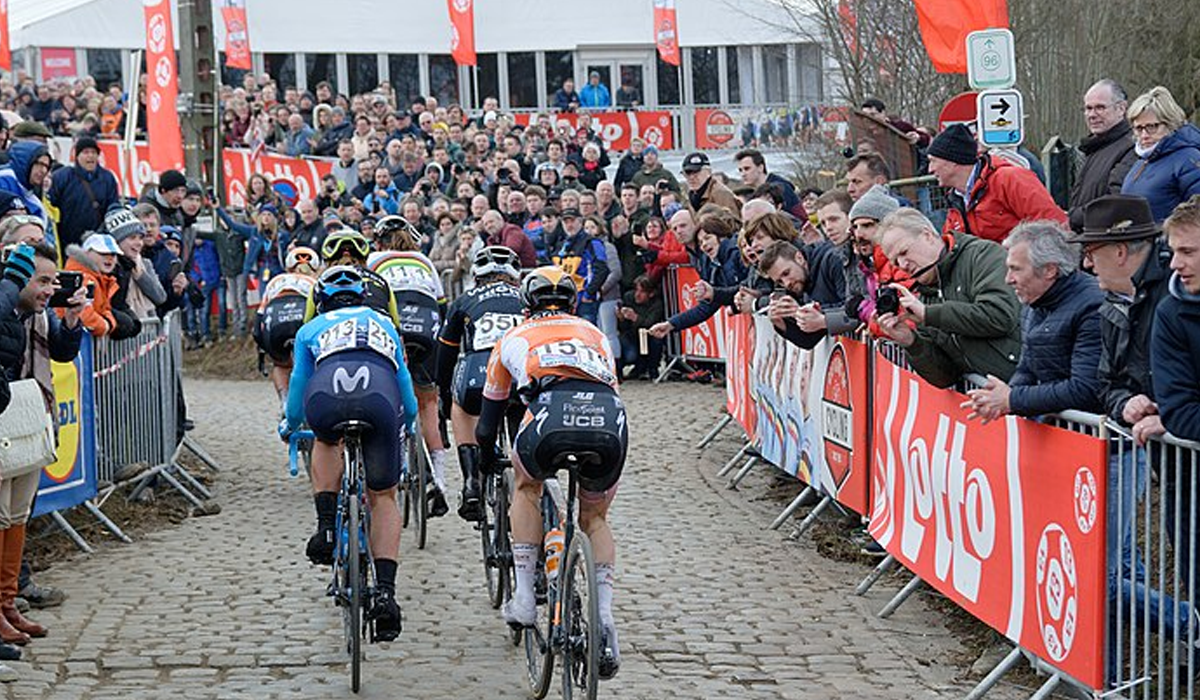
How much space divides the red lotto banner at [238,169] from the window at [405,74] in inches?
567

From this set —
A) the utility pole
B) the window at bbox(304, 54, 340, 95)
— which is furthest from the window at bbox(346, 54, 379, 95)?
the utility pole

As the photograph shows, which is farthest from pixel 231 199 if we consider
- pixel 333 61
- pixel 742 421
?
pixel 742 421

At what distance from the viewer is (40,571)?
1168 centimetres

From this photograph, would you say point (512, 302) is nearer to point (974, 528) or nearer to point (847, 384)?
point (847, 384)

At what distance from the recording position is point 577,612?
7.92m

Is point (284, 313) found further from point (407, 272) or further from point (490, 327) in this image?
point (490, 327)

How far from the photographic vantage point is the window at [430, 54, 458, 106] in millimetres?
48438

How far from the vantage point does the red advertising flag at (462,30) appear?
39969mm

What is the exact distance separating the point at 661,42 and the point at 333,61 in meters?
11.2

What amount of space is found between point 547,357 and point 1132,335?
2.53 meters

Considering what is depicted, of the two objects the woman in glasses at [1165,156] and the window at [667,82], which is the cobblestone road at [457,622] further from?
the window at [667,82]

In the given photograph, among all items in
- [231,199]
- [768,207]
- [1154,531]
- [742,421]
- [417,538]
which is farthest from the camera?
[231,199]

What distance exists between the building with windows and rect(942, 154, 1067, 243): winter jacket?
33.2m

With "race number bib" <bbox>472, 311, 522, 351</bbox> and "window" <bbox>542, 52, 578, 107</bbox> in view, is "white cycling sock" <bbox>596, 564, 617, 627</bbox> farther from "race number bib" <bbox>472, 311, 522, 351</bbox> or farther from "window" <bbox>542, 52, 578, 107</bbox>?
"window" <bbox>542, 52, 578, 107</bbox>
